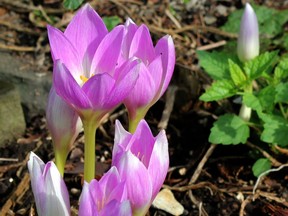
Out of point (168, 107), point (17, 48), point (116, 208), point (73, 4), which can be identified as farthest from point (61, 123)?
point (17, 48)

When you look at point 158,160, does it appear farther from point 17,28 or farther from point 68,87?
point 17,28

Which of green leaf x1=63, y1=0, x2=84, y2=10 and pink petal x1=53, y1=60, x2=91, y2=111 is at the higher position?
pink petal x1=53, y1=60, x2=91, y2=111

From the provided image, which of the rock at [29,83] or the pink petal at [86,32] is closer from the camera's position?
the pink petal at [86,32]

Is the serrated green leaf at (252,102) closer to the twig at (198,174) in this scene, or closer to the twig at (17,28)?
the twig at (198,174)

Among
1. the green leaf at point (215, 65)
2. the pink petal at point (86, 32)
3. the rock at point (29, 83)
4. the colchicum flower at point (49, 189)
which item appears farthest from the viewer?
the rock at point (29, 83)

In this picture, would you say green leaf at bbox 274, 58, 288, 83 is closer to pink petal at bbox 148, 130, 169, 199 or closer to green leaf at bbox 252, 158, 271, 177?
green leaf at bbox 252, 158, 271, 177

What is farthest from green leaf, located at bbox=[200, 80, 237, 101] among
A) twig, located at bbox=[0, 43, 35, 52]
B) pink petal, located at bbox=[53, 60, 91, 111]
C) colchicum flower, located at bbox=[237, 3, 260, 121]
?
twig, located at bbox=[0, 43, 35, 52]

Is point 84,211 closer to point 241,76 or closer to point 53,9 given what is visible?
point 241,76

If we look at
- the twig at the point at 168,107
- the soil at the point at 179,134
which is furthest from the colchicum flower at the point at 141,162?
the twig at the point at 168,107
